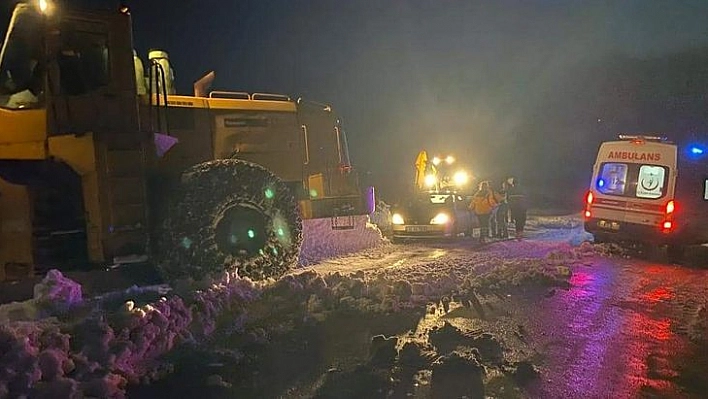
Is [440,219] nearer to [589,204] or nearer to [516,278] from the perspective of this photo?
[589,204]

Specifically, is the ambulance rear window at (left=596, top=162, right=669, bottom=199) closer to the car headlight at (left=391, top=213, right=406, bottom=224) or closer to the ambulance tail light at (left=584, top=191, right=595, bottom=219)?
the ambulance tail light at (left=584, top=191, right=595, bottom=219)

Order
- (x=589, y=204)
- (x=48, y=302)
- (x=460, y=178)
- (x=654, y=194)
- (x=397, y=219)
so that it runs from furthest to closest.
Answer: (x=460, y=178)
(x=397, y=219)
(x=589, y=204)
(x=654, y=194)
(x=48, y=302)

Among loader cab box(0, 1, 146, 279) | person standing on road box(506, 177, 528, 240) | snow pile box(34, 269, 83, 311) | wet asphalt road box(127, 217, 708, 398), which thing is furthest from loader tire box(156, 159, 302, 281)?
person standing on road box(506, 177, 528, 240)

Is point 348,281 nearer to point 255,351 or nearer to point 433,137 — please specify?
point 255,351

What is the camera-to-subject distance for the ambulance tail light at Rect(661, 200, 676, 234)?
11.8 metres

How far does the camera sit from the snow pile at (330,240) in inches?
471

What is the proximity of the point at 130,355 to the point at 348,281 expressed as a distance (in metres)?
3.35

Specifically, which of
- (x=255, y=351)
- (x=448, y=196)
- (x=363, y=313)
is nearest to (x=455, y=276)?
(x=363, y=313)

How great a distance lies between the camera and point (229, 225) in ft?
26.3

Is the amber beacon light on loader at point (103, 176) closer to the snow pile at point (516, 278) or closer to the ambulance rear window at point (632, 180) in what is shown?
the snow pile at point (516, 278)

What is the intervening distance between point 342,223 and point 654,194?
5.90m

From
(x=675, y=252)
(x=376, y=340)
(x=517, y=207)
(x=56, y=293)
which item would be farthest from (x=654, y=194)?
(x=56, y=293)

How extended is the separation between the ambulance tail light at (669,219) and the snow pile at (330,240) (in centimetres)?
558

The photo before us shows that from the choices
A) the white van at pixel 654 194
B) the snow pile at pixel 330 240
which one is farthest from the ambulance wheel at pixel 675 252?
the snow pile at pixel 330 240
